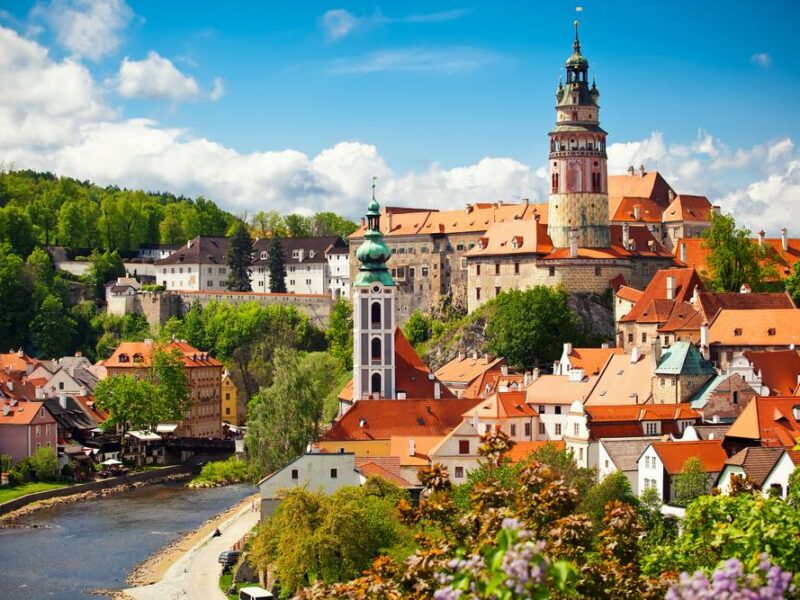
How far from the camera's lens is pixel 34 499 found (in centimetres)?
5912

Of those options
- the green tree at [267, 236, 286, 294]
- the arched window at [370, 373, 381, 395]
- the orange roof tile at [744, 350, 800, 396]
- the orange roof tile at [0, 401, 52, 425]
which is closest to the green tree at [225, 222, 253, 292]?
the green tree at [267, 236, 286, 294]

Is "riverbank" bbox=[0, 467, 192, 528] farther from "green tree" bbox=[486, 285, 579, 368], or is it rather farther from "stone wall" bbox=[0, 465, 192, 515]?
"green tree" bbox=[486, 285, 579, 368]

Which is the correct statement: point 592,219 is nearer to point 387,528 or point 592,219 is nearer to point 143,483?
point 143,483

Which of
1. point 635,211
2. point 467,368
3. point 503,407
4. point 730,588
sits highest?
point 635,211

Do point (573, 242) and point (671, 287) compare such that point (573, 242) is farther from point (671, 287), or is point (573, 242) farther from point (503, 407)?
point (503, 407)

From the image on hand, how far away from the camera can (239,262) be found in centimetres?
10825

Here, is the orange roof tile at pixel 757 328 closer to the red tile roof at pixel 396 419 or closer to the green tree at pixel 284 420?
the red tile roof at pixel 396 419

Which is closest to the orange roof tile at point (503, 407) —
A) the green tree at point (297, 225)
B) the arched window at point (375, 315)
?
the arched window at point (375, 315)

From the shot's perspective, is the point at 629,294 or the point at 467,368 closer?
the point at 467,368

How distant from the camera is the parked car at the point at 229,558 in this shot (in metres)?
44.3

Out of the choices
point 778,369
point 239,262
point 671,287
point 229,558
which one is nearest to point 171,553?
point 229,558

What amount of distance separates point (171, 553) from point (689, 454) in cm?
1728

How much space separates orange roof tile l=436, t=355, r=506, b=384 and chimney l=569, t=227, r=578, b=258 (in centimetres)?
763

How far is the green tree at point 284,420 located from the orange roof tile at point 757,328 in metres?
17.0
